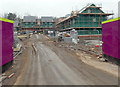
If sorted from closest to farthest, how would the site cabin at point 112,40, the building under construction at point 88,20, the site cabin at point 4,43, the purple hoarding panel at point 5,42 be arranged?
the site cabin at point 4,43
the purple hoarding panel at point 5,42
the site cabin at point 112,40
the building under construction at point 88,20

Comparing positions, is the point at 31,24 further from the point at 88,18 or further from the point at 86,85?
the point at 86,85

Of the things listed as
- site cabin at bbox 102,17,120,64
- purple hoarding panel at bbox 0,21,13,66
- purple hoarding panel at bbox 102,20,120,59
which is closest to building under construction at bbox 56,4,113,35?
purple hoarding panel at bbox 102,20,120,59

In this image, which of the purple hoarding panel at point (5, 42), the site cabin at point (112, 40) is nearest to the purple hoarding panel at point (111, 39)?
the site cabin at point (112, 40)

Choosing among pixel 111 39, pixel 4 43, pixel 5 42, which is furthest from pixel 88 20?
pixel 4 43

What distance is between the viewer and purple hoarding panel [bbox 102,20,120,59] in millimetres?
15464

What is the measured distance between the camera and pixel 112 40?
16.8 metres

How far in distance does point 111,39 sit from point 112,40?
0.33 meters

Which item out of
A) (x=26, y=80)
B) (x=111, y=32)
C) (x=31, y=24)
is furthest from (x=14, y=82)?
(x=31, y=24)

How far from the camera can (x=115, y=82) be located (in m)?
10.4

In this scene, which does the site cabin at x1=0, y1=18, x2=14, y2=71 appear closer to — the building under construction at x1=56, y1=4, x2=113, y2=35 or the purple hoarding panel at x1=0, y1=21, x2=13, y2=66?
the purple hoarding panel at x1=0, y1=21, x2=13, y2=66

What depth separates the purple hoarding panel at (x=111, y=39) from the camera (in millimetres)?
15464

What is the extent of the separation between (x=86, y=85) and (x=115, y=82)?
2244 millimetres

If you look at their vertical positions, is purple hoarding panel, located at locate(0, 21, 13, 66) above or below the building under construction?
below

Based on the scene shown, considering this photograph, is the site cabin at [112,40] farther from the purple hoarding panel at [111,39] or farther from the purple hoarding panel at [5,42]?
the purple hoarding panel at [5,42]
